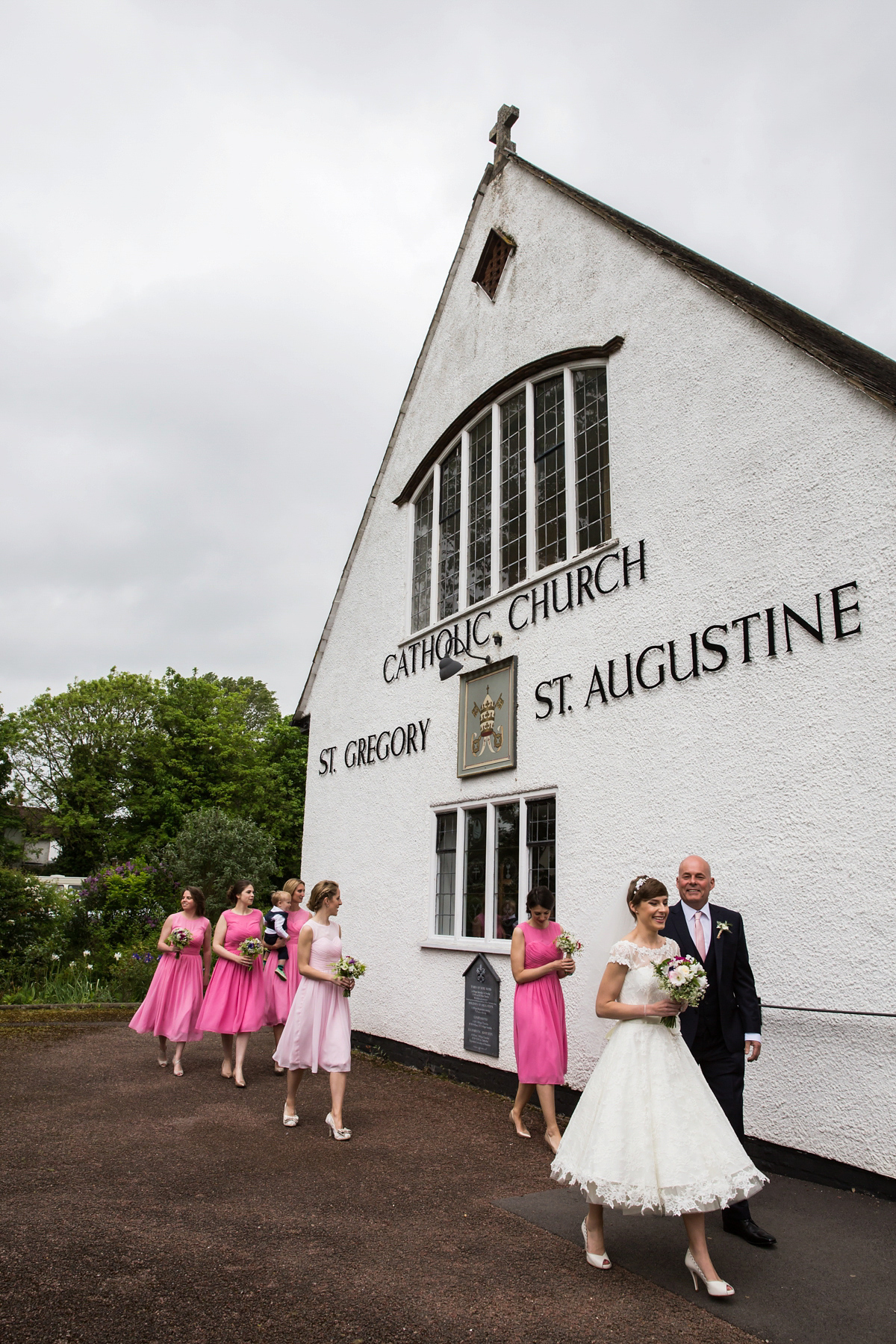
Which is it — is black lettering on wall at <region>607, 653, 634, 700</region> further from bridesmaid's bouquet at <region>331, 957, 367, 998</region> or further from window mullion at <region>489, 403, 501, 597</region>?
bridesmaid's bouquet at <region>331, 957, 367, 998</region>

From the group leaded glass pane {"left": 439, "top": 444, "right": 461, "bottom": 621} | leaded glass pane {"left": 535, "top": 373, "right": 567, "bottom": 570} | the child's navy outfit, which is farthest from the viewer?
leaded glass pane {"left": 439, "top": 444, "right": 461, "bottom": 621}

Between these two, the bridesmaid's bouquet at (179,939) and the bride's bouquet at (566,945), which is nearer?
the bride's bouquet at (566,945)

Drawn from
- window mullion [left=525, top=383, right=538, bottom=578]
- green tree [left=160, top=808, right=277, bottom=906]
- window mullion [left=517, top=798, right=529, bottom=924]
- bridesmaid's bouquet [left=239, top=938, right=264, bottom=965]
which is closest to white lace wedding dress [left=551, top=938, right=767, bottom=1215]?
window mullion [left=517, top=798, right=529, bottom=924]

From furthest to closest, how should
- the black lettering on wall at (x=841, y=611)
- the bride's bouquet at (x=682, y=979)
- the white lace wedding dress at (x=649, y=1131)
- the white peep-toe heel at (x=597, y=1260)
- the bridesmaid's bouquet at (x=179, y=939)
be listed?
the bridesmaid's bouquet at (x=179, y=939)
the black lettering on wall at (x=841, y=611)
the white peep-toe heel at (x=597, y=1260)
the bride's bouquet at (x=682, y=979)
the white lace wedding dress at (x=649, y=1131)

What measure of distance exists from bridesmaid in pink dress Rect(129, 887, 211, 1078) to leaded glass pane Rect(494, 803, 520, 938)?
326 centimetres

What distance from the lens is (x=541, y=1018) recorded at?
6754mm

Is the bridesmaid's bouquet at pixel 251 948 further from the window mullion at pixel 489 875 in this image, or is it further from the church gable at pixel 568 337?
the church gable at pixel 568 337

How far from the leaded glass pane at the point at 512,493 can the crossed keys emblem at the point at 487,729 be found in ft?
4.33

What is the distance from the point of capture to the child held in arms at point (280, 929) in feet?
30.7

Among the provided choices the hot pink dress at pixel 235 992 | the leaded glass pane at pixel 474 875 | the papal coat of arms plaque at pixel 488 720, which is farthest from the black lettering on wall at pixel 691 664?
the hot pink dress at pixel 235 992

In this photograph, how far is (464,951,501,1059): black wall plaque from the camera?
27.9 ft

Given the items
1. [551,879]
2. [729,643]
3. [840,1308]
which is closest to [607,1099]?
[840,1308]

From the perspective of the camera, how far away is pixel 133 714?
39.2m

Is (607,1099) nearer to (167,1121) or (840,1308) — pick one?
(840,1308)
